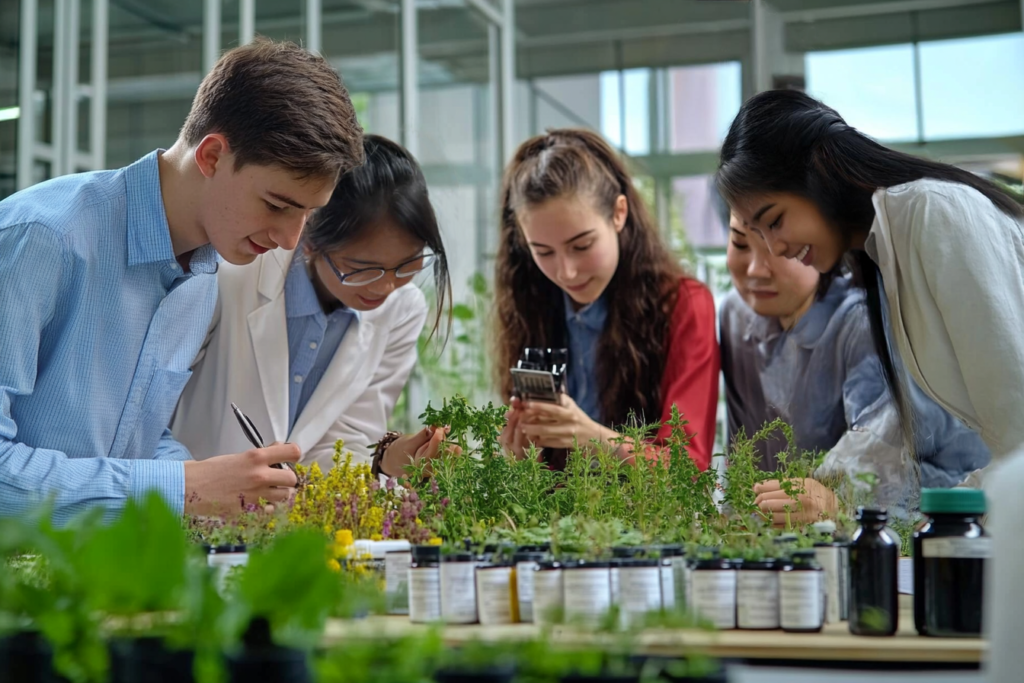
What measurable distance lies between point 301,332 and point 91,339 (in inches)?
29.1

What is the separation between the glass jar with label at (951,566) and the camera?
1.21m

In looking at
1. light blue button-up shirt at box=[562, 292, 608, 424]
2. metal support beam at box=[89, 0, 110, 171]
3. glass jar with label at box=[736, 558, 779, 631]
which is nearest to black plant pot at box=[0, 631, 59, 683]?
glass jar with label at box=[736, 558, 779, 631]

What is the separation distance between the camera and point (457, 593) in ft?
4.28

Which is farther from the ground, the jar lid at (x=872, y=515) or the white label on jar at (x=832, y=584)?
the jar lid at (x=872, y=515)

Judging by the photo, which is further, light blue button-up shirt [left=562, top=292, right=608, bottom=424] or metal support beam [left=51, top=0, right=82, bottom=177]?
metal support beam [left=51, top=0, right=82, bottom=177]

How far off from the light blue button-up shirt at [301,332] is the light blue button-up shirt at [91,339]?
41cm

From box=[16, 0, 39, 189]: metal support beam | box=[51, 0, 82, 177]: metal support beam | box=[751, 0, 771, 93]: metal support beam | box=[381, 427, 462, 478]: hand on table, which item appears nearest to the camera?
box=[381, 427, 462, 478]: hand on table

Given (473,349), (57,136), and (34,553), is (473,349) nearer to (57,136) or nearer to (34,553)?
(57,136)

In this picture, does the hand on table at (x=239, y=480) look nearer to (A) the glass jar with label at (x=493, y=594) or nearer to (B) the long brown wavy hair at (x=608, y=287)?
(A) the glass jar with label at (x=493, y=594)

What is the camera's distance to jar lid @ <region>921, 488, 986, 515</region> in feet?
4.01

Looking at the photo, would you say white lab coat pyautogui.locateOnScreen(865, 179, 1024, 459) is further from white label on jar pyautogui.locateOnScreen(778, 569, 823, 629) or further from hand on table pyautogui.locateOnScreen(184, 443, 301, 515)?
hand on table pyautogui.locateOnScreen(184, 443, 301, 515)

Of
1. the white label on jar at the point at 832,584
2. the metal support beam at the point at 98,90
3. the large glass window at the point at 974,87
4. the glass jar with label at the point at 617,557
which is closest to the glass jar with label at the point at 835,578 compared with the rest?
the white label on jar at the point at 832,584

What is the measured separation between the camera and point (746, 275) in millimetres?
2994

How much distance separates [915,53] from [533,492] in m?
4.66
